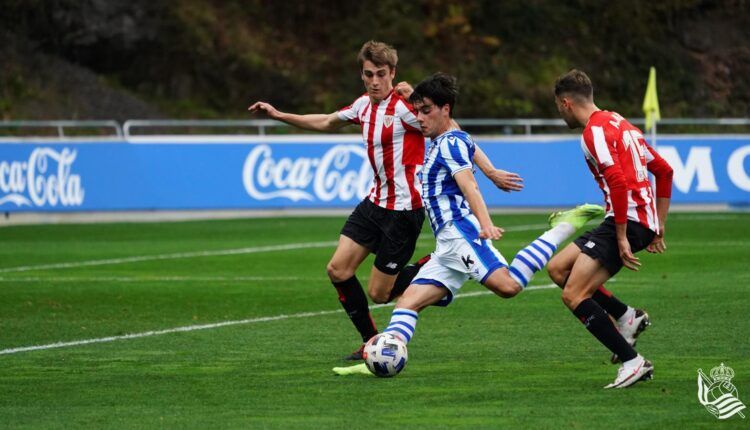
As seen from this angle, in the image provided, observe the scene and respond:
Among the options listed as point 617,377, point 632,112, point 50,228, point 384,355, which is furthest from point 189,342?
point 632,112

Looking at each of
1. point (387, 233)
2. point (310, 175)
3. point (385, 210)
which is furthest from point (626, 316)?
point (310, 175)

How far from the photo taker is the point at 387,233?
10055 mm

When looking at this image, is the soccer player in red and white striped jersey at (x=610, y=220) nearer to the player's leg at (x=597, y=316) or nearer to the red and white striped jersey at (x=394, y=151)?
the player's leg at (x=597, y=316)

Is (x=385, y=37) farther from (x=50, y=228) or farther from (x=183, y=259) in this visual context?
(x=183, y=259)

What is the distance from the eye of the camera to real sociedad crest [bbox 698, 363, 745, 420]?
7371 mm

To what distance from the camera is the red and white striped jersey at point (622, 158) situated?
27.3 feet

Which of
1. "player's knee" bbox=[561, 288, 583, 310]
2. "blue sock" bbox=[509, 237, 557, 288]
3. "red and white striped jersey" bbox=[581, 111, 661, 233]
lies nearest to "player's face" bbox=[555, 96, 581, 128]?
"red and white striped jersey" bbox=[581, 111, 661, 233]

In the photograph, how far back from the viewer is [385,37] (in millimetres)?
37562

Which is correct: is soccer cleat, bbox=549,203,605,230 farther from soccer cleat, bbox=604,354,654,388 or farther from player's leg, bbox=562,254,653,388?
soccer cleat, bbox=604,354,654,388

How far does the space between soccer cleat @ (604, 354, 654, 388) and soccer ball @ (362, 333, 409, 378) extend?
1232 millimetres

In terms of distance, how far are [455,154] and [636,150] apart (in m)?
1.08

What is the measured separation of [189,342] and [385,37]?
90.2 feet

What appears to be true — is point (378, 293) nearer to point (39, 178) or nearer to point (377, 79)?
point (377, 79)

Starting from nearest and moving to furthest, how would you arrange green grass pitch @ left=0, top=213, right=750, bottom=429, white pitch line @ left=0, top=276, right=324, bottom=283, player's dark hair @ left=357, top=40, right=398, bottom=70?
green grass pitch @ left=0, top=213, right=750, bottom=429
player's dark hair @ left=357, top=40, right=398, bottom=70
white pitch line @ left=0, top=276, right=324, bottom=283
